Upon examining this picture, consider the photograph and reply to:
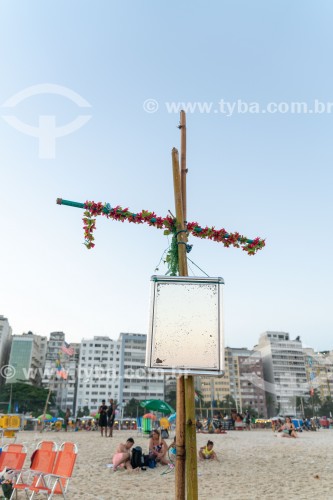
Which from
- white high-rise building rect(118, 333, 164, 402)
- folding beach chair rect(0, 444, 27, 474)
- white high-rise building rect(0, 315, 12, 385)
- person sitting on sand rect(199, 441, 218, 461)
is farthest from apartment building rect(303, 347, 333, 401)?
folding beach chair rect(0, 444, 27, 474)

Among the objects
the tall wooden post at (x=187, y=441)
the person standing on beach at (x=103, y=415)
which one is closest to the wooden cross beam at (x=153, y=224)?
Result: the tall wooden post at (x=187, y=441)

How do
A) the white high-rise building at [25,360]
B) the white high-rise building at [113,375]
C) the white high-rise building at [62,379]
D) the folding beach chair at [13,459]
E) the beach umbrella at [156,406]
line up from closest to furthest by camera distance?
the folding beach chair at [13,459]
the beach umbrella at [156,406]
the white high-rise building at [25,360]
the white high-rise building at [62,379]
the white high-rise building at [113,375]

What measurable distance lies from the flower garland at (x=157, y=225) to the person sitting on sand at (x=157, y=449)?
730cm

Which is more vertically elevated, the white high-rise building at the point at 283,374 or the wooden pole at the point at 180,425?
the white high-rise building at the point at 283,374

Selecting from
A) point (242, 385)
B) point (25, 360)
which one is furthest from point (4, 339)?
point (242, 385)

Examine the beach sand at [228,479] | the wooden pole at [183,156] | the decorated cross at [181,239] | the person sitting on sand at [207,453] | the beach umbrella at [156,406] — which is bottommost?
the beach sand at [228,479]

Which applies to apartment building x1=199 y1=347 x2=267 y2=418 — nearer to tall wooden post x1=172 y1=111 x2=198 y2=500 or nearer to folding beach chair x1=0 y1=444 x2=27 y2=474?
folding beach chair x1=0 y1=444 x2=27 y2=474

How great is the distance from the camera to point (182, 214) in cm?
392

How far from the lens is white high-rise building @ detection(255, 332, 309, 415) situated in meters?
117

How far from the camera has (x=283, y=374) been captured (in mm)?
118688

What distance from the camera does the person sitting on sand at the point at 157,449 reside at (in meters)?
9.74

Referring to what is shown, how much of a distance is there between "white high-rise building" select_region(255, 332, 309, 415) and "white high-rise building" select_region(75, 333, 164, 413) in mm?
36964

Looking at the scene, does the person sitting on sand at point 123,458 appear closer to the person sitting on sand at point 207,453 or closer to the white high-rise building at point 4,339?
the person sitting on sand at point 207,453

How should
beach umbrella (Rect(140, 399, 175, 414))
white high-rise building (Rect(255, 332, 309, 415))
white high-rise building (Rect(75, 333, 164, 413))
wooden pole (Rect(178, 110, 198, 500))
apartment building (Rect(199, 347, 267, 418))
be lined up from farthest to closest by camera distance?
white high-rise building (Rect(255, 332, 309, 415)) → apartment building (Rect(199, 347, 267, 418)) → white high-rise building (Rect(75, 333, 164, 413)) → beach umbrella (Rect(140, 399, 175, 414)) → wooden pole (Rect(178, 110, 198, 500))
